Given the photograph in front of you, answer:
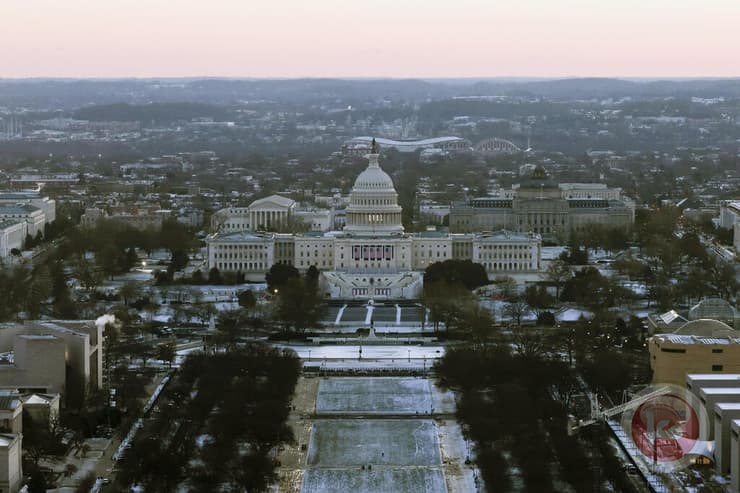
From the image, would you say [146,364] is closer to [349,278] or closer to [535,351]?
[535,351]

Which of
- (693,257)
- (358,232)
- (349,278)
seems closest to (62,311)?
(349,278)

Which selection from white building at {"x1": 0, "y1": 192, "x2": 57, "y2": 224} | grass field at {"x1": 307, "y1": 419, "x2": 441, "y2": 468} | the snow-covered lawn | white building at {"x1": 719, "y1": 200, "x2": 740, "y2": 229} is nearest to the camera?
grass field at {"x1": 307, "y1": 419, "x2": 441, "y2": 468}

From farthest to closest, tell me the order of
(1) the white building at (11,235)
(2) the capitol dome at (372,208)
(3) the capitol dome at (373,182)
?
(3) the capitol dome at (373,182) → (2) the capitol dome at (372,208) → (1) the white building at (11,235)

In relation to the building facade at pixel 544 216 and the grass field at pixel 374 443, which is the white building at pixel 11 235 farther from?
the grass field at pixel 374 443

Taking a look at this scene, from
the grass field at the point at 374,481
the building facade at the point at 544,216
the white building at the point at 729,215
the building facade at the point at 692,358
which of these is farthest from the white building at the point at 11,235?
the grass field at the point at 374,481
